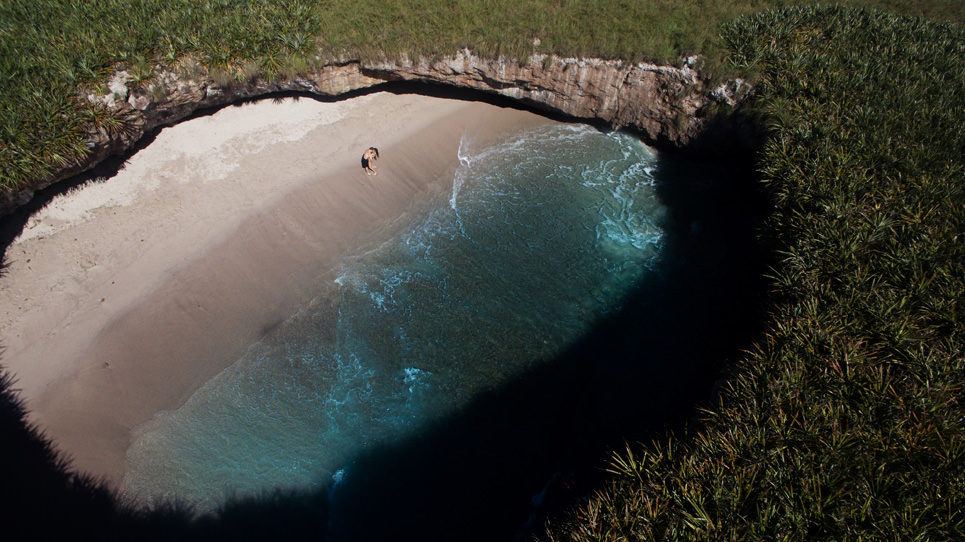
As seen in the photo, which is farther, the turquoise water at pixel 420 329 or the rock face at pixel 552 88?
the rock face at pixel 552 88

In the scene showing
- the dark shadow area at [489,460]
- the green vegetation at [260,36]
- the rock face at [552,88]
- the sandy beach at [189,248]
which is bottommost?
the dark shadow area at [489,460]

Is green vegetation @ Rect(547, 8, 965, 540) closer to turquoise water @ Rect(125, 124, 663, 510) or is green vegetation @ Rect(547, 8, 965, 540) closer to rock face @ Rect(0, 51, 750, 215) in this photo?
rock face @ Rect(0, 51, 750, 215)

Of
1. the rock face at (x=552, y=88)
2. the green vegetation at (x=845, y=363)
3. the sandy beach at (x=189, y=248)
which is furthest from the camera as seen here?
the rock face at (x=552, y=88)

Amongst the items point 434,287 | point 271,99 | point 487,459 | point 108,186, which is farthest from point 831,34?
point 108,186

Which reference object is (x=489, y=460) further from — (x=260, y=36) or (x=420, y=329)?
(x=260, y=36)

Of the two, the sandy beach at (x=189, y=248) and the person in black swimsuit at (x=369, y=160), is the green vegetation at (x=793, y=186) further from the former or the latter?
the person in black swimsuit at (x=369, y=160)

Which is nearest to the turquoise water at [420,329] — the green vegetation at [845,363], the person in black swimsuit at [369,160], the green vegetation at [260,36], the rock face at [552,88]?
the rock face at [552,88]

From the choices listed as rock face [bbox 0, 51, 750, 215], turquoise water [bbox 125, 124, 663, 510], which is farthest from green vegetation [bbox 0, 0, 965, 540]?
turquoise water [bbox 125, 124, 663, 510]
